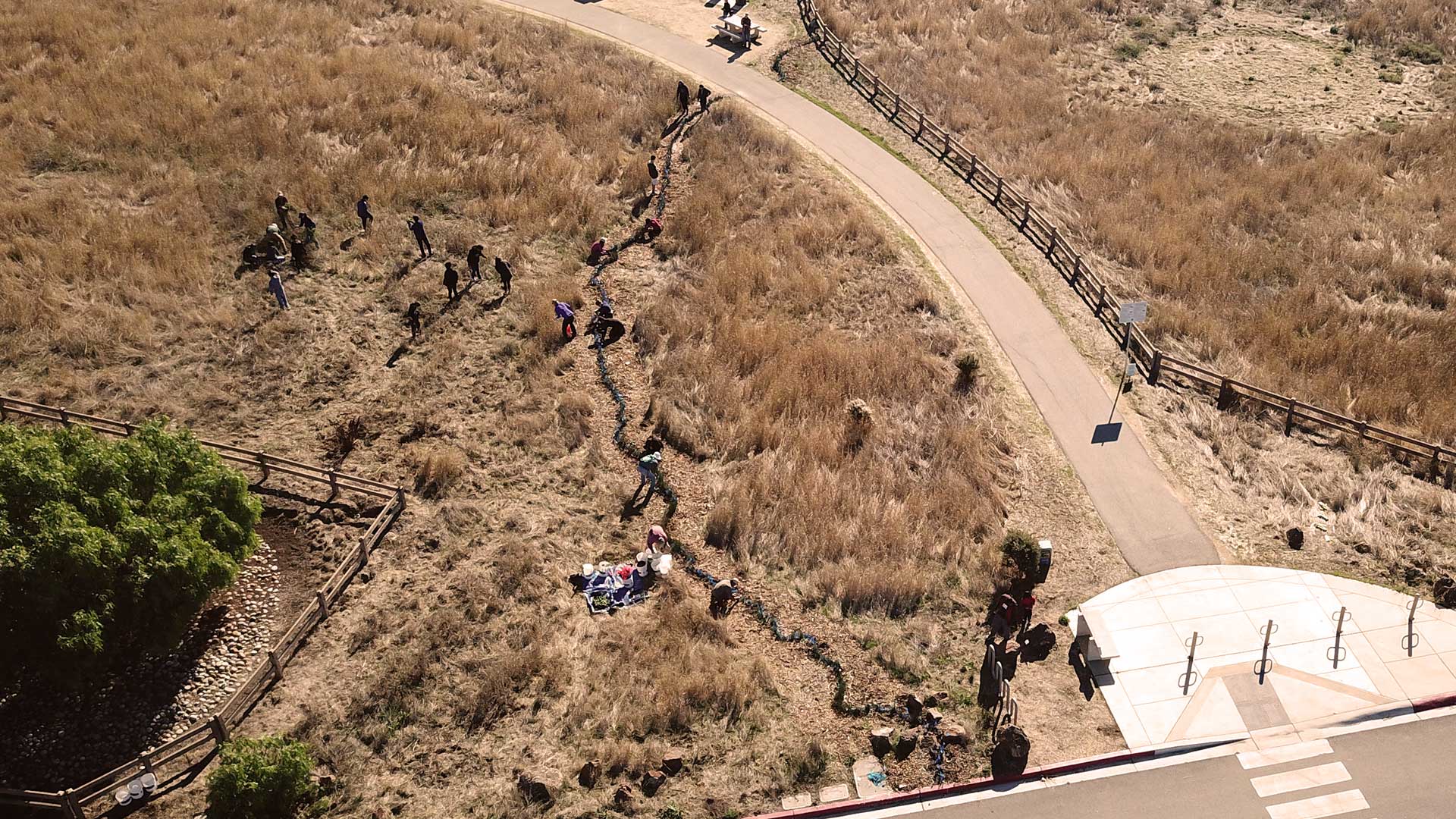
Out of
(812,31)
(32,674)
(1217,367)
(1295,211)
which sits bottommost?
(32,674)

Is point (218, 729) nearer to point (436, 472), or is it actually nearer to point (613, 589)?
point (436, 472)

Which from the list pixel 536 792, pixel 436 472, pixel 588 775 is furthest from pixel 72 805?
pixel 436 472

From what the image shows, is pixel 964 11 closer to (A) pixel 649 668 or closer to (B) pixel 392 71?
(B) pixel 392 71

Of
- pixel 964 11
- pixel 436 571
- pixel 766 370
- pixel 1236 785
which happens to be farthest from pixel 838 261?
pixel 964 11

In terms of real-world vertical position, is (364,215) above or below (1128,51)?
below

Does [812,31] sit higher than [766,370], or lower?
higher

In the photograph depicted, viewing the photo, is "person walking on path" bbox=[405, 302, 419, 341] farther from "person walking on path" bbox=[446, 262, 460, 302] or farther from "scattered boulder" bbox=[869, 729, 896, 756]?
"scattered boulder" bbox=[869, 729, 896, 756]

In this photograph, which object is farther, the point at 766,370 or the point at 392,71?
the point at 392,71
